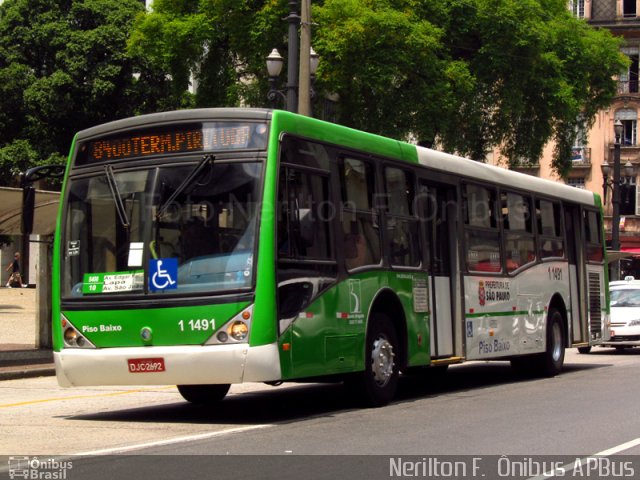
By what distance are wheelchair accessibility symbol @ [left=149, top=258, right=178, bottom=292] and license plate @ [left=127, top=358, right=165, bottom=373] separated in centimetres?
68

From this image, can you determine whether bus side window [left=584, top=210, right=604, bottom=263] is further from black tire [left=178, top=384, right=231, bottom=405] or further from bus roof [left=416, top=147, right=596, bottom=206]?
black tire [left=178, top=384, right=231, bottom=405]

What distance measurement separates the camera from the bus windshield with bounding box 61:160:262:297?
11055 mm

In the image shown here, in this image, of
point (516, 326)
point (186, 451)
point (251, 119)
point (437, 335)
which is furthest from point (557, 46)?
point (186, 451)

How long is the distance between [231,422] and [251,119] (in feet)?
10.0

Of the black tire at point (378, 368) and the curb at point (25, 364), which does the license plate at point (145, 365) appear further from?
the curb at point (25, 364)

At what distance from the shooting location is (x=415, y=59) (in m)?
33.2

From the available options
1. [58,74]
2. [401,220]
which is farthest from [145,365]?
[58,74]

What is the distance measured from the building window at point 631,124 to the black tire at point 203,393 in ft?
175

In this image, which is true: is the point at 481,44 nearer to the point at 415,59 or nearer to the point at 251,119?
the point at 415,59

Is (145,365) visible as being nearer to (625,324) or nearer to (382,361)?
(382,361)

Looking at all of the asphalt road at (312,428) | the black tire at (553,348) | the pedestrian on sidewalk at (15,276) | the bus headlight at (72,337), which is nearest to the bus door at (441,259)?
the asphalt road at (312,428)

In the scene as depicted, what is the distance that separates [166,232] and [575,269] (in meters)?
10.4

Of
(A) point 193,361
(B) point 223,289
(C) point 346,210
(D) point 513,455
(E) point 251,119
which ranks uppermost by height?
(E) point 251,119

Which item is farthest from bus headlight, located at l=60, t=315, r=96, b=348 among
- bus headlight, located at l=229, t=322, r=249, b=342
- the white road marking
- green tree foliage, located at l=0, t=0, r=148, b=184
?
green tree foliage, located at l=0, t=0, r=148, b=184
